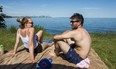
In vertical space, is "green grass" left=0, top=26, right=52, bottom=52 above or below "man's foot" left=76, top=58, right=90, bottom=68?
below

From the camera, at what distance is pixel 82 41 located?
6215mm

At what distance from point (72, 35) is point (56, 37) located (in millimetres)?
454

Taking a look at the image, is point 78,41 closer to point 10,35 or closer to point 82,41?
point 82,41

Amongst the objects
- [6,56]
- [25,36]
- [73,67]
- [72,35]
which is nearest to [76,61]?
[73,67]

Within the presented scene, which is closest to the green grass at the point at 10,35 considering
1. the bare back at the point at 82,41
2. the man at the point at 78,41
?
the man at the point at 78,41

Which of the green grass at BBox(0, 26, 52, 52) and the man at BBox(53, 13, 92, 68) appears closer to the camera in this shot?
the man at BBox(53, 13, 92, 68)

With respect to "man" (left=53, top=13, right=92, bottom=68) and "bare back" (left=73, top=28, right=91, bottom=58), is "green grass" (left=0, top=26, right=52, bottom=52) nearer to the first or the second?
"man" (left=53, top=13, right=92, bottom=68)

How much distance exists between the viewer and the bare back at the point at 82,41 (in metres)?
6.17

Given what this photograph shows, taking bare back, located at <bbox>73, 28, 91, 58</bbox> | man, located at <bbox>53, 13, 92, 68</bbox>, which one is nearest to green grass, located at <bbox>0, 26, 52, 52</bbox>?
man, located at <bbox>53, 13, 92, 68</bbox>

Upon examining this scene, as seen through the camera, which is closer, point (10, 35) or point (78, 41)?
point (78, 41)

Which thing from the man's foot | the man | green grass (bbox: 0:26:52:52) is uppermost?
the man

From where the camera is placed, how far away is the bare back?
6.17 metres

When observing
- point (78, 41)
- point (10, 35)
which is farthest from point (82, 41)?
point (10, 35)

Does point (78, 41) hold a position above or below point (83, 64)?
above
